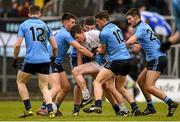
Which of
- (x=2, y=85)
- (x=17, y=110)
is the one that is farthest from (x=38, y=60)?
(x=2, y=85)

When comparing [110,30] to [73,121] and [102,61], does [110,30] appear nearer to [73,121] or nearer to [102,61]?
[102,61]

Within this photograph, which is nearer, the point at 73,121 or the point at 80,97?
the point at 73,121

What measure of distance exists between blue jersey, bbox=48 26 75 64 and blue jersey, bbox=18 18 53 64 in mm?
923

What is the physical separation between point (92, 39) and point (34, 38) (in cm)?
171

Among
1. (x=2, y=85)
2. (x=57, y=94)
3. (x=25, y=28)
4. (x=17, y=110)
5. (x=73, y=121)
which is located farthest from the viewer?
(x=2, y=85)

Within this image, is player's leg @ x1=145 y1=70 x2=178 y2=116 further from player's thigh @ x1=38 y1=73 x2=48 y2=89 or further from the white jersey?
player's thigh @ x1=38 y1=73 x2=48 y2=89

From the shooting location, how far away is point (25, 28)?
68.0 feet

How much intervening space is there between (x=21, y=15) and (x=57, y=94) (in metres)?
12.1

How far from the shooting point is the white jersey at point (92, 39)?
21.7 metres

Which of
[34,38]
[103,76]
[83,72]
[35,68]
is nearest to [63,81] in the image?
[83,72]

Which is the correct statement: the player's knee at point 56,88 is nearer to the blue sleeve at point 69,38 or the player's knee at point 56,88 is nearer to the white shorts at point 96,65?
the white shorts at point 96,65

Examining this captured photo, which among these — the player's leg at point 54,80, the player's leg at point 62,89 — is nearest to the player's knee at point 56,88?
the player's leg at point 54,80

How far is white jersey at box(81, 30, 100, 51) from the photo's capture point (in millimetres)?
21703

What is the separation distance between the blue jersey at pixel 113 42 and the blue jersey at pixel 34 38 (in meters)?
1.43
